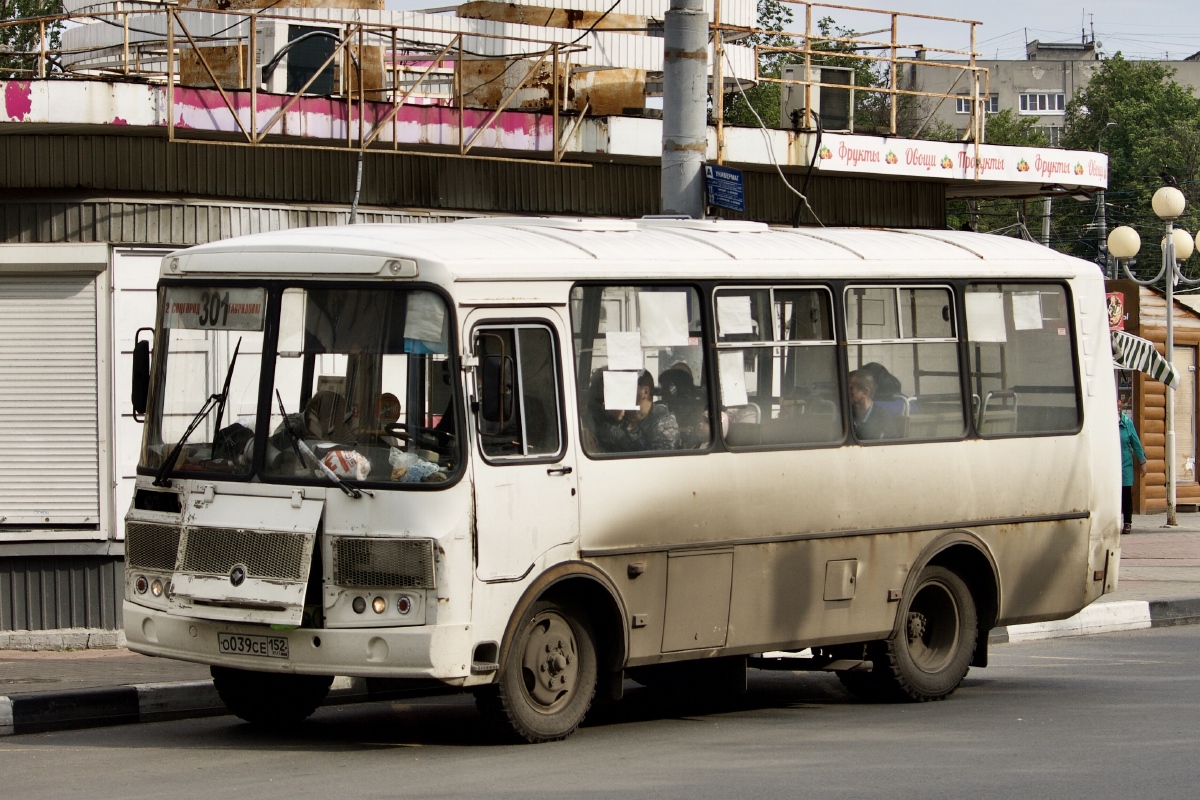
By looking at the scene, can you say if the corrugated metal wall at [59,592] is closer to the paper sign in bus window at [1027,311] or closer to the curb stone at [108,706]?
the curb stone at [108,706]

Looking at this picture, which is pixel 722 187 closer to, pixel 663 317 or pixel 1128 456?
pixel 663 317

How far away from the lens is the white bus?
28.2ft

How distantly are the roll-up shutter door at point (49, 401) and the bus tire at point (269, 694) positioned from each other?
3908 mm

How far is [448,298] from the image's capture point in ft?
28.3

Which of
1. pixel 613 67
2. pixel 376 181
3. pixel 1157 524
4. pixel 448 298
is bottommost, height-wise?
pixel 1157 524

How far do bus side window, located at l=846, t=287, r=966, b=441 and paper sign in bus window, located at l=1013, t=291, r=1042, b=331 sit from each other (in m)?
0.58

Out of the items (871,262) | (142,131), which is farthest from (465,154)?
(871,262)

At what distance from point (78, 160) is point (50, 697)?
469 cm

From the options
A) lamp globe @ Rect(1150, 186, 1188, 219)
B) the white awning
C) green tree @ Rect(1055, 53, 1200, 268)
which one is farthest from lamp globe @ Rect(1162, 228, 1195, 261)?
green tree @ Rect(1055, 53, 1200, 268)

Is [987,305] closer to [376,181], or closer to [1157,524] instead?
[376,181]

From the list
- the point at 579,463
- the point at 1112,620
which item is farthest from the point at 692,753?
the point at 1112,620

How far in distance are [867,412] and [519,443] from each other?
2.58 metres

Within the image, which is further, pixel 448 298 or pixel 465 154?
pixel 465 154

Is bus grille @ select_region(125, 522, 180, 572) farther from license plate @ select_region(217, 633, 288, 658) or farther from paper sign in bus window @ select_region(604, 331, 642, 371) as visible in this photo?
paper sign in bus window @ select_region(604, 331, 642, 371)
